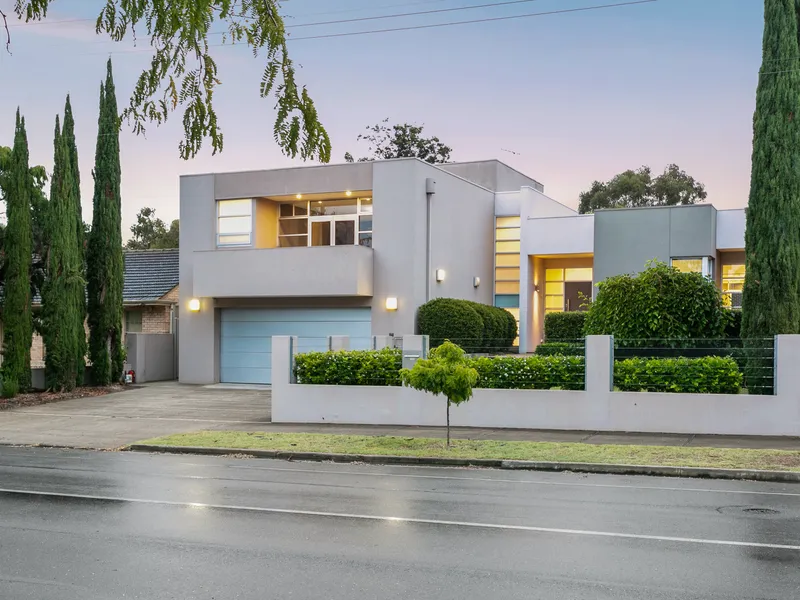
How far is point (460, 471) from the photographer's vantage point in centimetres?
1297

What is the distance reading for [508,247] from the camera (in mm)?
31453

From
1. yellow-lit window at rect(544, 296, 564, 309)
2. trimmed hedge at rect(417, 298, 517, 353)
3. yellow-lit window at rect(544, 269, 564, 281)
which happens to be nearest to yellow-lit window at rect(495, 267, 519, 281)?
yellow-lit window at rect(544, 269, 564, 281)

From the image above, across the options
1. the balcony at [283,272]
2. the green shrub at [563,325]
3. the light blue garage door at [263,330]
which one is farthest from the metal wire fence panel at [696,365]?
the green shrub at [563,325]

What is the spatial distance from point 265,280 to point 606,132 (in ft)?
45.4

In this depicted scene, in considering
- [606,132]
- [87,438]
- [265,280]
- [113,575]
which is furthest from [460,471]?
[606,132]

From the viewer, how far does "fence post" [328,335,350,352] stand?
787 inches

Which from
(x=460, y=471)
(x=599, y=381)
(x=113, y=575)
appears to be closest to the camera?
(x=113, y=575)

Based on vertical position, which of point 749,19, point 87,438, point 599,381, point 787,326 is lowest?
point 87,438

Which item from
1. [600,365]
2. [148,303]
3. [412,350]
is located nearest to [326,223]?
[148,303]

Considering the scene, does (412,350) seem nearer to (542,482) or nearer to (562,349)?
(562,349)

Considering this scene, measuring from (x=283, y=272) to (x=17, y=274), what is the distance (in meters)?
7.43

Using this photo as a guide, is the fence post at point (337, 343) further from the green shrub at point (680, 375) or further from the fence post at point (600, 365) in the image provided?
the green shrub at point (680, 375)

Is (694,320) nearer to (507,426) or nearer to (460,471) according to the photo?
(507,426)

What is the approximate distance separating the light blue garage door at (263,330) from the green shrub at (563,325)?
6.42m
